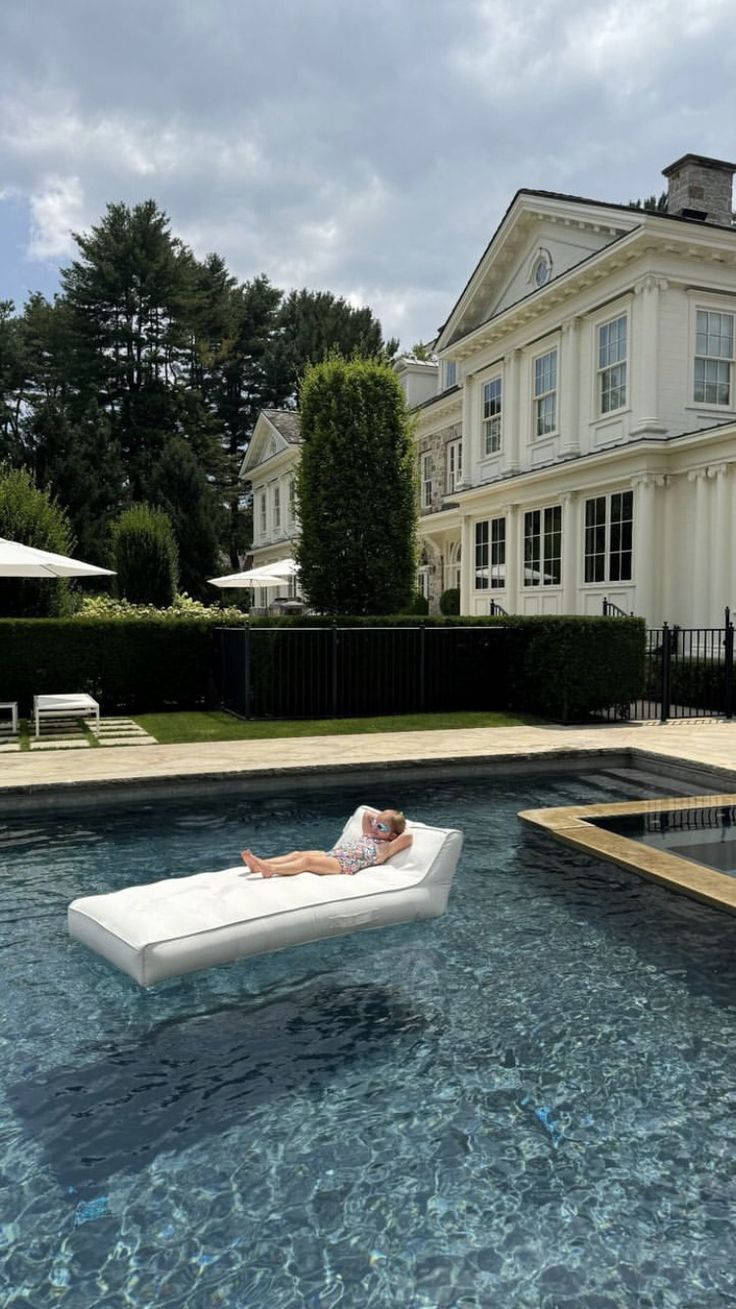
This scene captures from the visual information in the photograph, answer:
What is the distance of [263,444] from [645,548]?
96.4ft

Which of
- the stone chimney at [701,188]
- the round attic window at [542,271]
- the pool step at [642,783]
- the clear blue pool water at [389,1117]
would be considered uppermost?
the stone chimney at [701,188]

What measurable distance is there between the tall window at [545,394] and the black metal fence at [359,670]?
25.4 feet

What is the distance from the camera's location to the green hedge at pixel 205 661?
14.0 meters

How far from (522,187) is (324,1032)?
69.9 feet

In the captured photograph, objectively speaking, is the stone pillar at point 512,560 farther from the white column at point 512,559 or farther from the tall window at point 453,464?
the tall window at point 453,464

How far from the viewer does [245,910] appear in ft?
16.6

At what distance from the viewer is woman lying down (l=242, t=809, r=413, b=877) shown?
5.75 metres

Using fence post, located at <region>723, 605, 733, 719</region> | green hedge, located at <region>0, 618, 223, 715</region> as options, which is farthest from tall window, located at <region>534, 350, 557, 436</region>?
green hedge, located at <region>0, 618, 223, 715</region>

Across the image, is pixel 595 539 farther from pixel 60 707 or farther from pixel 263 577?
pixel 60 707

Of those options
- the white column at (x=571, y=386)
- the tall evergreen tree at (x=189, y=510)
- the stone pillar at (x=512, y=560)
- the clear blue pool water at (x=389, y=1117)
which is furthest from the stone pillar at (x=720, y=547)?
the tall evergreen tree at (x=189, y=510)

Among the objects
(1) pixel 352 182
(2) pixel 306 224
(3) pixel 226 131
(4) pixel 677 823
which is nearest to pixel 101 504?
(2) pixel 306 224

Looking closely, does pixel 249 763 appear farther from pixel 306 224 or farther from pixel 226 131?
pixel 306 224

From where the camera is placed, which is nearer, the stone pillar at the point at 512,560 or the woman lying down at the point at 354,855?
the woman lying down at the point at 354,855

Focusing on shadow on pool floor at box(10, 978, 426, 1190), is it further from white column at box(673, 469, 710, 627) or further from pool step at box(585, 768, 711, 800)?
white column at box(673, 469, 710, 627)
